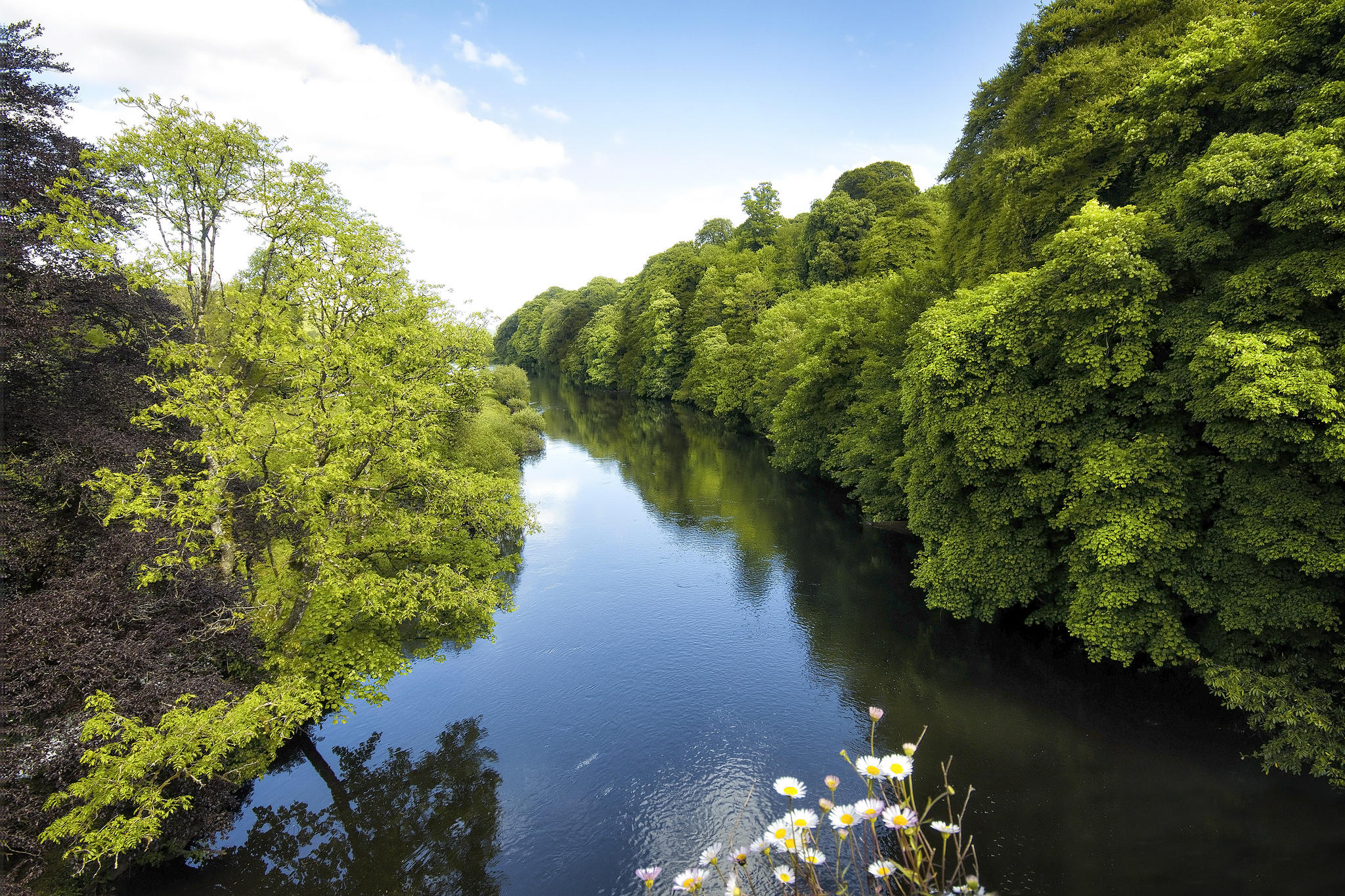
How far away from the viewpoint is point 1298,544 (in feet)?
41.2

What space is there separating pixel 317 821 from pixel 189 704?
511cm

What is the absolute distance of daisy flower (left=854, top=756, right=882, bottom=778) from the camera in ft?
12.0

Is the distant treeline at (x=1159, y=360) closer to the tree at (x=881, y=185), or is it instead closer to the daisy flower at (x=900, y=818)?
the daisy flower at (x=900, y=818)

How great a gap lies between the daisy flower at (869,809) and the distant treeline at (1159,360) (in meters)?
12.8

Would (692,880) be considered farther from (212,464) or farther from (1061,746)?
(1061,746)

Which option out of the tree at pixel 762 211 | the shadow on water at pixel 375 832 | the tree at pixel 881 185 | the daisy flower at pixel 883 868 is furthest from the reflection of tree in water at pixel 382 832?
the tree at pixel 762 211

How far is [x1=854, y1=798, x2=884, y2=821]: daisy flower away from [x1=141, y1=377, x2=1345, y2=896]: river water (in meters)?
10.9

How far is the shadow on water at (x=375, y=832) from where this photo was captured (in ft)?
41.8

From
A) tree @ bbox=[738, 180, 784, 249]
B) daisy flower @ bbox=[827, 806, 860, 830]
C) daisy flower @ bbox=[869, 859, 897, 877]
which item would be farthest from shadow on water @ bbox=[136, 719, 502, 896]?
tree @ bbox=[738, 180, 784, 249]

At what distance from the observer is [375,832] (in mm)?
14008

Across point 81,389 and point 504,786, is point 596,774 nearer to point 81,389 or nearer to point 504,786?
point 504,786

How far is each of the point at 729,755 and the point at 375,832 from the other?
824cm

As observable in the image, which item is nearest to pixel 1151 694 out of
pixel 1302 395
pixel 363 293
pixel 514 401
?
pixel 1302 395

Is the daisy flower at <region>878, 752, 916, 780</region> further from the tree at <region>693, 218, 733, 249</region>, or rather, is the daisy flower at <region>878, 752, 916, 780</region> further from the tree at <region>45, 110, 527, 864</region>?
the tree at <region>693, 218, 733, 249</region>
